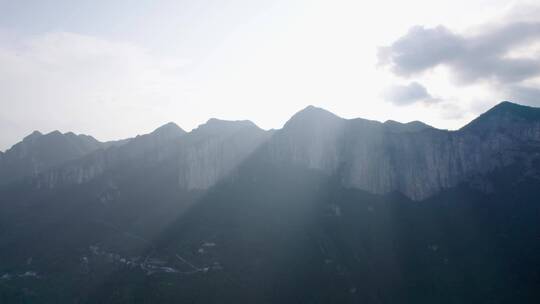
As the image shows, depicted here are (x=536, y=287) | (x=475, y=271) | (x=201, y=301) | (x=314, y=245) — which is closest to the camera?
(x=201, y=301)

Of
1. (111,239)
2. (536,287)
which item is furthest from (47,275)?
(536,287)

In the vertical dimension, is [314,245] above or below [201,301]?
above

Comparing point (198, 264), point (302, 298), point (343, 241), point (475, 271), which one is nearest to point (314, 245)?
point (343, 241)

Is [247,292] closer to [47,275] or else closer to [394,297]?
[394,297]

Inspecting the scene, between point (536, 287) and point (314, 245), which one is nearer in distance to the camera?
point (536, 287)

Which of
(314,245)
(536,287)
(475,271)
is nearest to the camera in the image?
(536,287)

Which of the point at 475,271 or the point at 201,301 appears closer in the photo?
the point at 201,301

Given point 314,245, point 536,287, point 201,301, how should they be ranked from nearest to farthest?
point 201,301
point 536,287
point 314,245

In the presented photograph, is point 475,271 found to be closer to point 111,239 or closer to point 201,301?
point 201,301

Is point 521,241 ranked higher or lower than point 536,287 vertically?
higher
